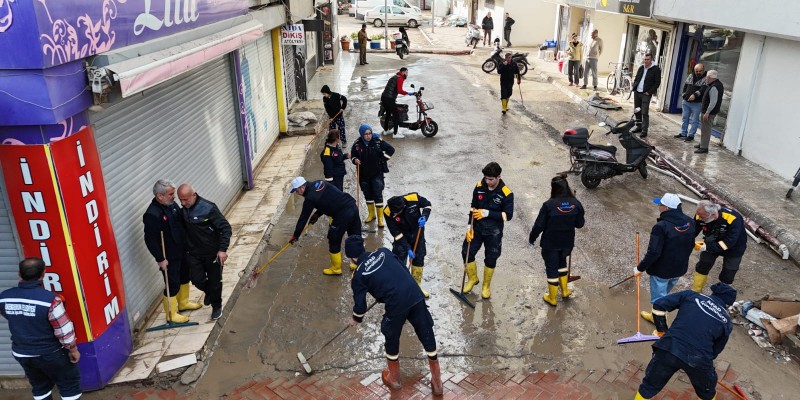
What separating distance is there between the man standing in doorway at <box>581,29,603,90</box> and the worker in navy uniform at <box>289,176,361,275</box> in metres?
14.9

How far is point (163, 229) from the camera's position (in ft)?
20.6

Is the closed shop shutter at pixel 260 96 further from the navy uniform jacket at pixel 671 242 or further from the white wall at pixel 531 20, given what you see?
the white wall at pixel 531 20

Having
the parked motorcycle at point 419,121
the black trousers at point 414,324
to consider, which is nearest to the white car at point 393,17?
the parked motorcycle at point 419,121

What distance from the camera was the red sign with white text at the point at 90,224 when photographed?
4957mm

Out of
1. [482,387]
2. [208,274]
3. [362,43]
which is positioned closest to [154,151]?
[208,274]

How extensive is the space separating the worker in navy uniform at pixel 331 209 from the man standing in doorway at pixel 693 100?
935 cm

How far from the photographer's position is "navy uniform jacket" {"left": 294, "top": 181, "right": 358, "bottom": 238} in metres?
7.47

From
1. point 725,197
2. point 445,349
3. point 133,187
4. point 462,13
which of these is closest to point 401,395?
point 445,349

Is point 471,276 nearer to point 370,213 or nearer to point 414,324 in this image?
point 414,324

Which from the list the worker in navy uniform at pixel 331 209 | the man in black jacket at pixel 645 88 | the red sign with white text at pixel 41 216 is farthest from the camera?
the man in black jacket at pixel 645 88

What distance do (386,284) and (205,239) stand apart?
7.72ft

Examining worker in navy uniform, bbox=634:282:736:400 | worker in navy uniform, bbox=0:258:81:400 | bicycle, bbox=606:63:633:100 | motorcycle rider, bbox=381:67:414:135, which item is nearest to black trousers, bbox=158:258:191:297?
worker in navy uniform, bbox=0:258:81:400

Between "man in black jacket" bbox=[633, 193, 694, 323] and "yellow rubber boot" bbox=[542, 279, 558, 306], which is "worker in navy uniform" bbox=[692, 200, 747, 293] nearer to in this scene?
"man in black jacket" bbox=[633, 193, 694, 323]

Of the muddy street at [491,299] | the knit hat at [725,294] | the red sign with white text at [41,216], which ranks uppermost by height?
the red sign with white text at [41,216]
